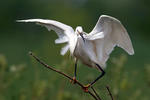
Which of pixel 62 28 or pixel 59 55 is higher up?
pixel 62 28

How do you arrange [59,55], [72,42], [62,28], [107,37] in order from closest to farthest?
[72,42] < [62,28] < [107,37] < [59,55]

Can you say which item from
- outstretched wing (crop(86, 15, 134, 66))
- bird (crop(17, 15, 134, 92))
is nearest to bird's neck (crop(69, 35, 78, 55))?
bird (crop(17, 15, 134, 92))

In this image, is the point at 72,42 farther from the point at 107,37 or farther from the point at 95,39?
the point at 107,37

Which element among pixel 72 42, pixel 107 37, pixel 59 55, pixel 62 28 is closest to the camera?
pixel 72 42

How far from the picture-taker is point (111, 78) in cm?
464

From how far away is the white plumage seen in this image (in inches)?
156

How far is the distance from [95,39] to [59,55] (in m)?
2.66

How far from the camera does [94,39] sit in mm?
→ 3943

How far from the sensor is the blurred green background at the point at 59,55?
4645mm

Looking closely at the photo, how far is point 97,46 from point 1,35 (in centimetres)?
955

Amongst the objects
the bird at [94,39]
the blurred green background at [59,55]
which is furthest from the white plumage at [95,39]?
the blurred green background at [59,55]

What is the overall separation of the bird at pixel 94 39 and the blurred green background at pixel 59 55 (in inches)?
18.1

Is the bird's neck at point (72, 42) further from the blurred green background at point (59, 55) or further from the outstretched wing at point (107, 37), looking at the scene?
the blurred green background at point (59, 55)

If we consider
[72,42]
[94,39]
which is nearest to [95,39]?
[94,39]
